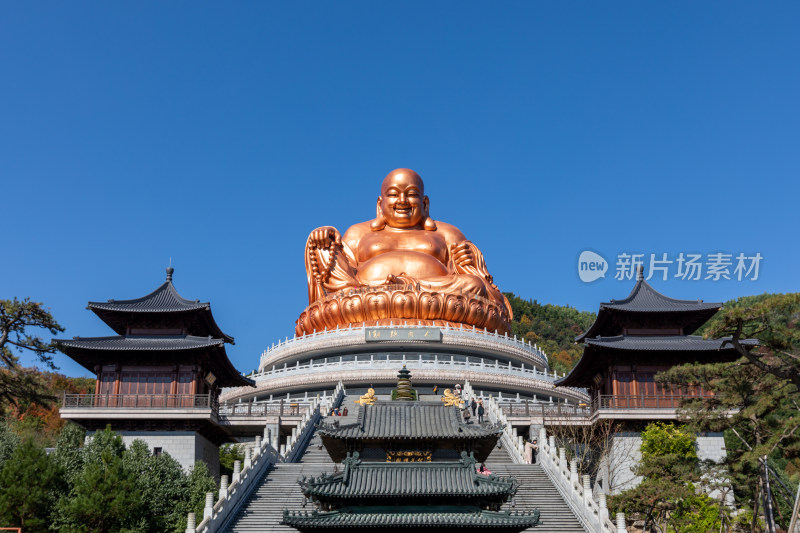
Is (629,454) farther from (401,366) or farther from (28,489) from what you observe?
(28,489)

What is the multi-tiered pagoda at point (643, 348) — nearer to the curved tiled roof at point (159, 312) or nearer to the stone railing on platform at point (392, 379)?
the stone railing on platform at point (392, 379)

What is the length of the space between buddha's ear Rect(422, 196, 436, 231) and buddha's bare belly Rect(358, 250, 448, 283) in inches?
121

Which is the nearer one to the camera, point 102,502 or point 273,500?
point 102,502

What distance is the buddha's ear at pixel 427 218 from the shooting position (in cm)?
4669

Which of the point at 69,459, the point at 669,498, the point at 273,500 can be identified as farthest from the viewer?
the point at 69,459

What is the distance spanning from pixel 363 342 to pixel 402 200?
10.9m

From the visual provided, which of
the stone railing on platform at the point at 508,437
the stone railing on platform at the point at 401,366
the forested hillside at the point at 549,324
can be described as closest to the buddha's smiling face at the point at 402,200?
the stone railing on platform at the point at 401,366

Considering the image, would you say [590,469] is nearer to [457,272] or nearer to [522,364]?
[522,364]

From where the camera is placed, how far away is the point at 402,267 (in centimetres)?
4312

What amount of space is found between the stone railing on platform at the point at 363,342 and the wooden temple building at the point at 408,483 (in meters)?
20.3

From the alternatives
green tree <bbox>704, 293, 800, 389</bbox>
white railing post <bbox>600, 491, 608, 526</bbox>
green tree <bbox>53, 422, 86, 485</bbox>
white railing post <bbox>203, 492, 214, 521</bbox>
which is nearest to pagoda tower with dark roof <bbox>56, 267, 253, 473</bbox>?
green tree <bbox>53, 422, 86, 485</bbox>

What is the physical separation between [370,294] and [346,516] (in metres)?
25.0

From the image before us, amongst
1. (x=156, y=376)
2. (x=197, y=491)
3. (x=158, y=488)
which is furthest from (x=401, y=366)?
(x=158, y=488)

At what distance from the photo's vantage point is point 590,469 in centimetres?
2777
